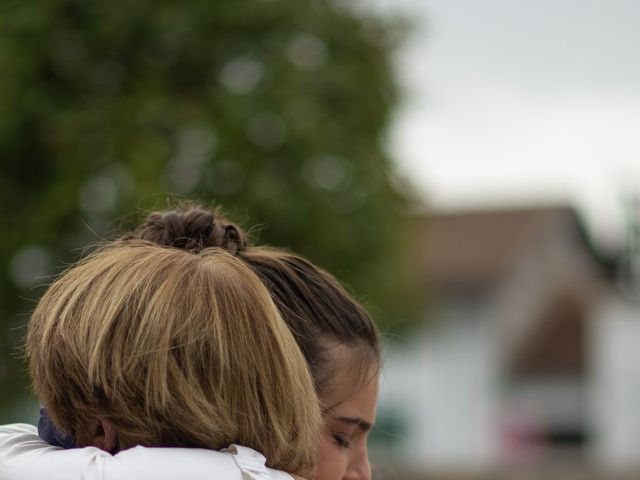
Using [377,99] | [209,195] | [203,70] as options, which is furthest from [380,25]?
[209,195]

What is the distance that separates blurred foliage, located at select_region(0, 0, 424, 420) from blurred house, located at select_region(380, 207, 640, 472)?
22318mm

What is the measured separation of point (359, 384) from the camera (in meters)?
2.14

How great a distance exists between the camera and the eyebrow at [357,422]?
2.12 m

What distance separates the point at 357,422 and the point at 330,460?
8 cm

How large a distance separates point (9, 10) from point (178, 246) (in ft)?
39.6

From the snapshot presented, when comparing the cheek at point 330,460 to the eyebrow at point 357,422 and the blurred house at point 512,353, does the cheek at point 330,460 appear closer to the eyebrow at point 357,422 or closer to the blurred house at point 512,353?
the eyebrow at point 357,422

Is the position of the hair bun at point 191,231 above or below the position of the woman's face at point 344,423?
above

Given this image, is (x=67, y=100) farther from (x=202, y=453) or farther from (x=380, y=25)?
(x=202, y=453)

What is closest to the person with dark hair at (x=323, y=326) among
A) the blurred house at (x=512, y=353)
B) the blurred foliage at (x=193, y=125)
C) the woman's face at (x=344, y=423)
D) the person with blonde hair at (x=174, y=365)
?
the woman's face at (x=344, y=423)

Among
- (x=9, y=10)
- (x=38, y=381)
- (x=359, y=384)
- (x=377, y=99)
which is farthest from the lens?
(x=377, y=99)

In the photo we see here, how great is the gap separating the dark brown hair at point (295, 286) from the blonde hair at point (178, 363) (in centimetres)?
27

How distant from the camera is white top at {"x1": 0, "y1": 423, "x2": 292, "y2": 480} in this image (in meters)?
1.57

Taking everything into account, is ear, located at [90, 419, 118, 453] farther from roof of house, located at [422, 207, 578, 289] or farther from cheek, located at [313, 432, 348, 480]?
roof of house, located at [422, 207, 578, 289]

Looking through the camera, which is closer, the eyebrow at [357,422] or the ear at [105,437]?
the ear at [105,437]
